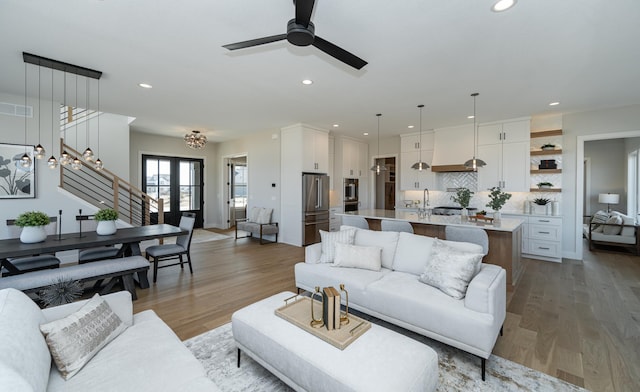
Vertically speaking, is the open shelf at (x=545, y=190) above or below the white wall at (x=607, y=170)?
below

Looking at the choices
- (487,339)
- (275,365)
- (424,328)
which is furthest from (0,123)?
(487,339)

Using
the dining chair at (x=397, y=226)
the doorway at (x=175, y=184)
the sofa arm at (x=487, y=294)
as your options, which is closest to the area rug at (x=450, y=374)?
the sofa arm at (x=487, y=294)

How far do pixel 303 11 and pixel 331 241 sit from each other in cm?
242

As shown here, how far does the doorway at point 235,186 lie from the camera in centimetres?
898

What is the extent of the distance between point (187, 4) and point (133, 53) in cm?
131

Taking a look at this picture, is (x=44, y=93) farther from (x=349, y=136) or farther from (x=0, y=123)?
(x=349, y=136)

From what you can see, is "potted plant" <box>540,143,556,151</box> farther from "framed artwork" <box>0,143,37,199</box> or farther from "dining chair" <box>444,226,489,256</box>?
"framed artwork" <box>0,143,37,199</box>

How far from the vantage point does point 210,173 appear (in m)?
9.23

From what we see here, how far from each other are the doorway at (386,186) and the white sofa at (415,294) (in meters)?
5.66

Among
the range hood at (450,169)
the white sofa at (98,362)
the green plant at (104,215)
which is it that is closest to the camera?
the white sofa at (98,362)

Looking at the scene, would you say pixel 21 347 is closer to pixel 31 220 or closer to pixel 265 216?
pixel 31 220

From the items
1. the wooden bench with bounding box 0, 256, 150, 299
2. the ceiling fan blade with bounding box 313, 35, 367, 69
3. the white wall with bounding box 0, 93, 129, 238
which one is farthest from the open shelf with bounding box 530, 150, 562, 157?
the white wall with bounding box 0, 93, 129, 238

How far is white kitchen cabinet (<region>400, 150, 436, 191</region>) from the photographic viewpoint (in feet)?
23.2

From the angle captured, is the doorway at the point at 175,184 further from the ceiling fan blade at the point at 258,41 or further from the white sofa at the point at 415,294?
the ceiling fan blade at the point at 258,41
